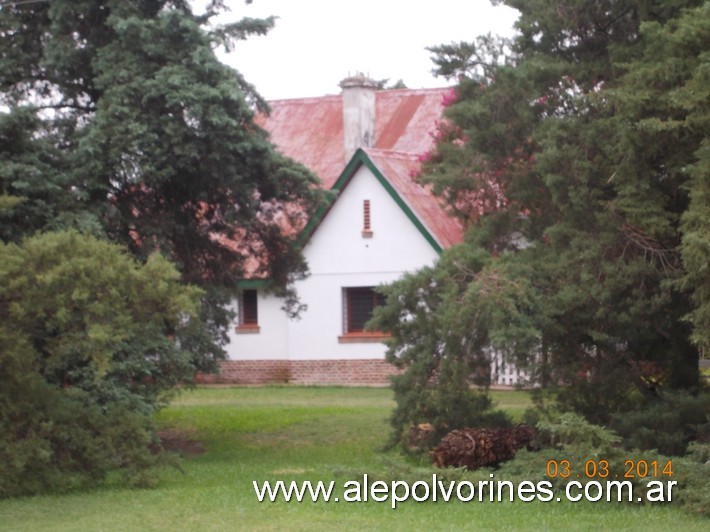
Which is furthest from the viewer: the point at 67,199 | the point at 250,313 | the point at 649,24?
the point at 250,313

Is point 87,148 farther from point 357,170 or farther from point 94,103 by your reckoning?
point 357,170

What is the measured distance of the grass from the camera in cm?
1244

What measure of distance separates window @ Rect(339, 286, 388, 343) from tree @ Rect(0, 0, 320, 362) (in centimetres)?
1226

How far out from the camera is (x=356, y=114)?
37781mm

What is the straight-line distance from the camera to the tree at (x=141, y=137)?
62.1 ft

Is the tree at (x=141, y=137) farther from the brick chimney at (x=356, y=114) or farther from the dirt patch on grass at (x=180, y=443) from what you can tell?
the brick chimney at (x=356, y=114)

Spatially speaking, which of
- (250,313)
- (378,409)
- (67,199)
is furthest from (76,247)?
(250,313)

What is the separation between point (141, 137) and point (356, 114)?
63.0ft

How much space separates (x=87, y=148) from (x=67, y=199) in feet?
2.70

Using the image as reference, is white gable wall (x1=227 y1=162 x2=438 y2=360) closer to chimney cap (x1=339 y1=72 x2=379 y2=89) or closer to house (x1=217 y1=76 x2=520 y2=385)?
house (x1=217 y1=76 x2=520 y2=385)

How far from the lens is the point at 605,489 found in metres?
13.5
